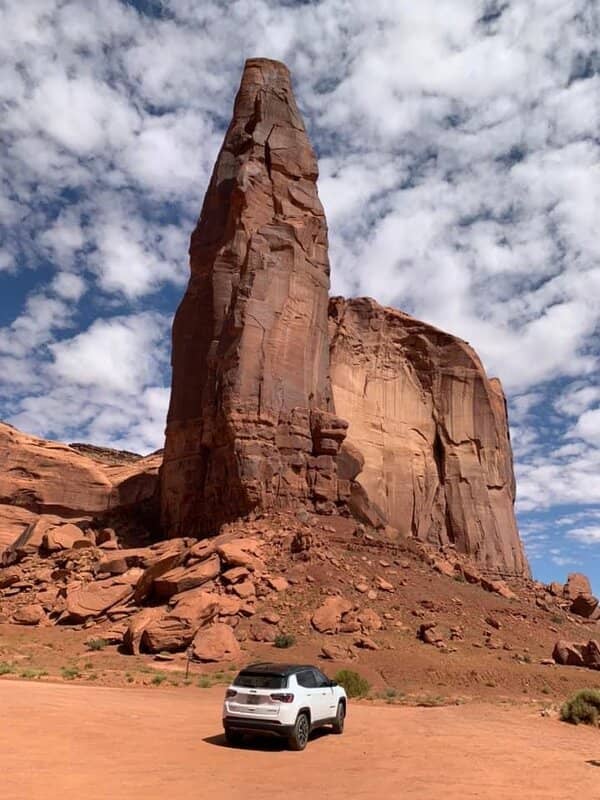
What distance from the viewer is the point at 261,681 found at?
11.9 meters

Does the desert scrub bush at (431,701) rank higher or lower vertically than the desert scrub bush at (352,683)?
lower

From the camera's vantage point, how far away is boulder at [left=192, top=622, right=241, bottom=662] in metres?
23.3

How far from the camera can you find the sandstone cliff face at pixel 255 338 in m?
33.3

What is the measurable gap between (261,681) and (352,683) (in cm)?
1022

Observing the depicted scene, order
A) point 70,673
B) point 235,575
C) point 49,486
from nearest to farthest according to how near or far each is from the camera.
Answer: point 70,673 → point 235,575 → point 49,486

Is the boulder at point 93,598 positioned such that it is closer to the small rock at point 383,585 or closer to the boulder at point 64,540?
the boulder at point 64,540

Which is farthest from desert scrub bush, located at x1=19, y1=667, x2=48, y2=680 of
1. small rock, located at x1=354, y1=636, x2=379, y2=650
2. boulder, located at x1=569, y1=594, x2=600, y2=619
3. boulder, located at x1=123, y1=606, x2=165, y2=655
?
boulder, located at x1=569, y1=594, x2=600, y2=619

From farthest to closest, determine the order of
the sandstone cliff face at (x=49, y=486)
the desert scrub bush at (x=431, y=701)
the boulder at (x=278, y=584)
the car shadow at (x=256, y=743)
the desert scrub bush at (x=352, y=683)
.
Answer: the sandstone cliff face at (x=49, y=486)
the boulder at (x=278, y=584)
the desert scrub bush at (x=352, y=683)
the desert scrub bush at (x=431, y=701)
the car shadow at (x=256, y=743)

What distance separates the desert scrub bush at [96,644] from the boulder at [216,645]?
3.57m

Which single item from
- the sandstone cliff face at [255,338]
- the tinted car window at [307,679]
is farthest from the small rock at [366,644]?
the tinted car window at [307,679]

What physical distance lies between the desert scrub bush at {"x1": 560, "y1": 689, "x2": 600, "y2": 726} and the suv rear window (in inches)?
372

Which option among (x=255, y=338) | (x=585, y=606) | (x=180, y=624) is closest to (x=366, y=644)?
(x=180, y=624)

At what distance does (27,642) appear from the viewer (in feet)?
86.4

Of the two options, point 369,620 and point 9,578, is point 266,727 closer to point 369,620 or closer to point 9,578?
point 369,620
